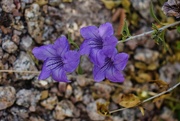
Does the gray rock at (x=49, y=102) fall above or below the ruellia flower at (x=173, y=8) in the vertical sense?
below

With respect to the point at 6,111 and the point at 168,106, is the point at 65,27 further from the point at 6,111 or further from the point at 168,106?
the point at 168,106

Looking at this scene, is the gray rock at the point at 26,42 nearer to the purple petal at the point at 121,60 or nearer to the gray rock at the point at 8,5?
the gray rock at the point at 8,5

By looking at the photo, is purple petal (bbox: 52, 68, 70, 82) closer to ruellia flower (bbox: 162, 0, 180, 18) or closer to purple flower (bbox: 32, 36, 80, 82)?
purple flower (bbox: 32, 36, 80, 82)

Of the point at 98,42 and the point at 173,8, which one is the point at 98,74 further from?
the point at 173,8

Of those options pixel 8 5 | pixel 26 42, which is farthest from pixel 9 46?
pixel 8 5

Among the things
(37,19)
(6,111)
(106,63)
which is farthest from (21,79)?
(106,63)

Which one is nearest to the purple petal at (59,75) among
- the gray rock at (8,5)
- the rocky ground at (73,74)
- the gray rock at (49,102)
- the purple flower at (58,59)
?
the purple flower at (58,59)
